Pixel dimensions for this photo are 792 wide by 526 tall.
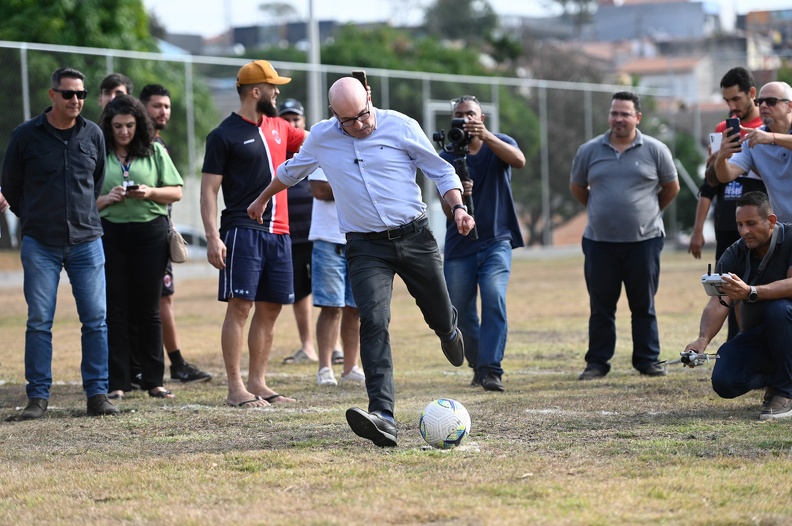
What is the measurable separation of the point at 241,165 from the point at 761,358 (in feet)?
11.6

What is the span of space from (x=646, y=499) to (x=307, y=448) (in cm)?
199

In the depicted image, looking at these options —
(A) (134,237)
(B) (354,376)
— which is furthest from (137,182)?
(B) (354,376)

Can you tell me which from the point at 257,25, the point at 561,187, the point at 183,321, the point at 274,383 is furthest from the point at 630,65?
the point at 274,383

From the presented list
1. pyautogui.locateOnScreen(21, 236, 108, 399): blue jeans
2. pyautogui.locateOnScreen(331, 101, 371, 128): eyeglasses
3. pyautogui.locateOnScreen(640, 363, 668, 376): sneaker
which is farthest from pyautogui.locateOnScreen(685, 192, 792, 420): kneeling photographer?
pyautogui.locateOnScreen(21, 236, 108, 399): blue jeans

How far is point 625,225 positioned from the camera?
30.5 feet

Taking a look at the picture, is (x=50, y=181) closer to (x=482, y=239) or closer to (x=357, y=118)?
(x=357, y=118)

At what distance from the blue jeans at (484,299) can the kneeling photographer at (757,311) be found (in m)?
1.84

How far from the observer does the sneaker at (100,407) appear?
7.76 m

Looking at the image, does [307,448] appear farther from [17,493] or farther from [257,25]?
[257,25]

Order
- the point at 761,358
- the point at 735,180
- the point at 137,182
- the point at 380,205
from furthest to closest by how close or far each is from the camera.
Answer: the point at 735,180 → the point at 137,182 → the point at 761,358 → the point at 380,205

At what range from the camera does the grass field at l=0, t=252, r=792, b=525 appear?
16.1 feet

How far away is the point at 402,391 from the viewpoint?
8586mm

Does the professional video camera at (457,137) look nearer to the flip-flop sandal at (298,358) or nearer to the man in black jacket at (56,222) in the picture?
the man in black jacket at (56,222)

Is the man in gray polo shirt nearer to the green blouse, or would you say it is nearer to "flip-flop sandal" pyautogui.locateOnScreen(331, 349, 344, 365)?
"flip-flop sandal" pyautogui.locateOnScreen(331, 349, 344, 365)
